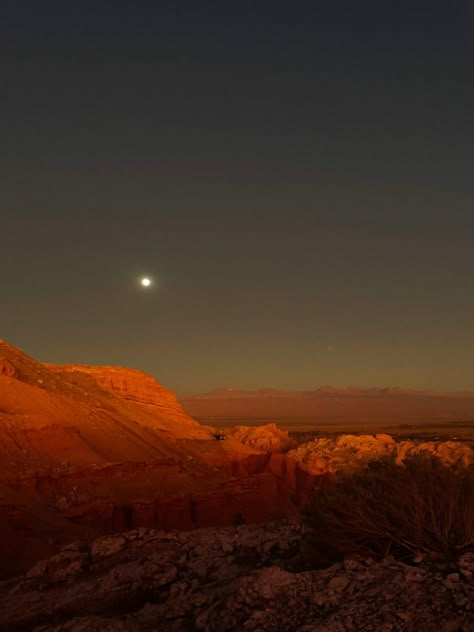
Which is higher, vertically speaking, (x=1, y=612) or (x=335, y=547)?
(x=335, y=547)

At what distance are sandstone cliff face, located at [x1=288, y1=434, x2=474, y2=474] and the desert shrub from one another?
128 feet

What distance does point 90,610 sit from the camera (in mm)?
8961

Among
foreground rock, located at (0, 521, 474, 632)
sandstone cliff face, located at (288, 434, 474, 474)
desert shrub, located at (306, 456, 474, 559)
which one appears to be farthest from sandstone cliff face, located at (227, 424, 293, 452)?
desert shrub, located at (306, 456, 474, 559)

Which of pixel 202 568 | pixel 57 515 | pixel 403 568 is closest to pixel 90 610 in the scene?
pixel 202 568

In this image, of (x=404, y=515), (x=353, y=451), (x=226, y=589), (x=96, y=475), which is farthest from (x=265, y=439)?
(x=404, y=515)

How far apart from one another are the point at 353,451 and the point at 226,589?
5060 centimetres

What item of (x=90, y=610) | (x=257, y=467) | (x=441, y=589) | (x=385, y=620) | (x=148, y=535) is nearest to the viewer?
(x=385, y=620)

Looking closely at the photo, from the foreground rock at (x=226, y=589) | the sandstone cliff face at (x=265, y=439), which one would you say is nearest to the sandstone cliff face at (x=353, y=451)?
the sandstone cliff face at (x=265, y=439)

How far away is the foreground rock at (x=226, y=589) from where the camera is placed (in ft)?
20.1

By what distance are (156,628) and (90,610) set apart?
6.66 ft

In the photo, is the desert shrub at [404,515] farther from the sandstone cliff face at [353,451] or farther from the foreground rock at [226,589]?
the sandstone cliff face at [353,451]

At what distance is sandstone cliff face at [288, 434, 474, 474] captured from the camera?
4916cm

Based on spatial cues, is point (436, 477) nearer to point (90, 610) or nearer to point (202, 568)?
point (202, 568)

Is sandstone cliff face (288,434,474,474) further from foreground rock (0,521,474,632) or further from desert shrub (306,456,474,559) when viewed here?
desert shrub (306,456,474,559)
